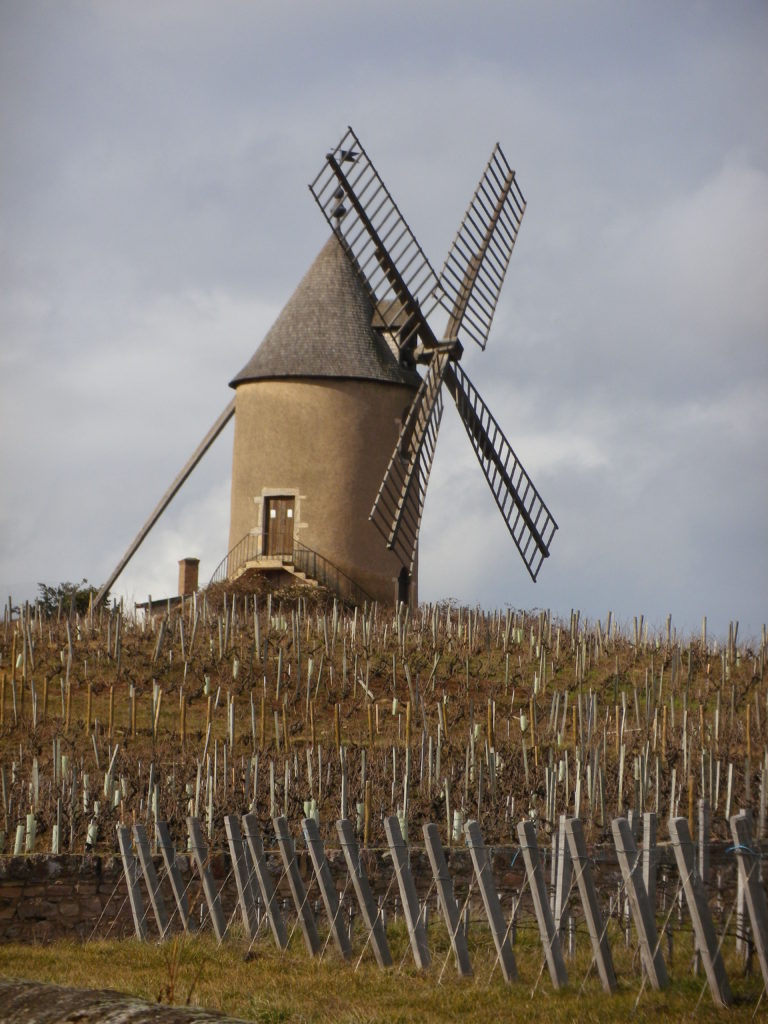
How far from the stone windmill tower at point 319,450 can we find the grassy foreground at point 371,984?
15.7 metres

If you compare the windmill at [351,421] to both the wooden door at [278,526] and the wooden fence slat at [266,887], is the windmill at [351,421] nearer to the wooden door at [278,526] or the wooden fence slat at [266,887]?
the wooden door at [278,526]

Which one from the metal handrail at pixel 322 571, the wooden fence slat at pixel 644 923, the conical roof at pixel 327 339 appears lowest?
the wooden fence slat at pixel 644 923

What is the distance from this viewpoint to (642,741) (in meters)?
14.4

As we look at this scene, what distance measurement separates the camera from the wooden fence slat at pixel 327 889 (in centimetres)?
848

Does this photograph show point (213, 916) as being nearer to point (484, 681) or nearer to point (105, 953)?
point (105, 953)

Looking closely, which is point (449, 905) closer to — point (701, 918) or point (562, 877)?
point (562, 877)

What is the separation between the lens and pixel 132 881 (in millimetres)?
9820

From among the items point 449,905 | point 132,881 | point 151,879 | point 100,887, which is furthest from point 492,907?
point 100,887

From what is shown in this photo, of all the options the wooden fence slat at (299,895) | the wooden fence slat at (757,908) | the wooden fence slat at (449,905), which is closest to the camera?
the wooden fence slat at (757,908)

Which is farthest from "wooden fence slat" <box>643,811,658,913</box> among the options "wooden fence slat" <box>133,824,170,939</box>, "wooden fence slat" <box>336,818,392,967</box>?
"wooden fence slat" <box>133,824,170,939</box>

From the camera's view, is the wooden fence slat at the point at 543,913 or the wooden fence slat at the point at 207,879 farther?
the wooden fence slat at the point at 207,879

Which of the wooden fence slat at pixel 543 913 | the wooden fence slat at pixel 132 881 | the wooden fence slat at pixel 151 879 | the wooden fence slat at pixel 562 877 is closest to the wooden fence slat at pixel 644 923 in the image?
the wooden fence slat at pixel 543 913

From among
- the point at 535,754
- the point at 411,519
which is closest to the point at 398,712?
the point at 535,754

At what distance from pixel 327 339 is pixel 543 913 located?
62.7 feet
